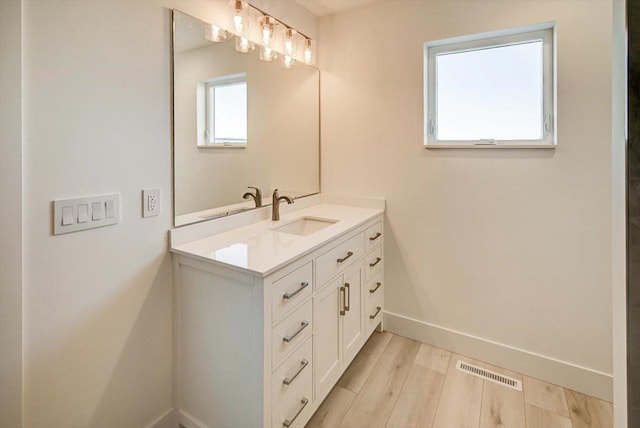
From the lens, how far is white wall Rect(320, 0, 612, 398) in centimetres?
176

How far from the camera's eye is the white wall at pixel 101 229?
3.57ft

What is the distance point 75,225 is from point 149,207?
0.28m

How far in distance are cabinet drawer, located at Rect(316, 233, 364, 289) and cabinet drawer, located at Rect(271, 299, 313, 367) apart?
15cm

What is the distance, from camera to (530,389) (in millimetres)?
1887

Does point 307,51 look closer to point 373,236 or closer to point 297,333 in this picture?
point 373,236

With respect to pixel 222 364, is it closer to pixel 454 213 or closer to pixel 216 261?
pixel 216 261

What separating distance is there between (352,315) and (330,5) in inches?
82.5

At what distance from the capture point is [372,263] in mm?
2236

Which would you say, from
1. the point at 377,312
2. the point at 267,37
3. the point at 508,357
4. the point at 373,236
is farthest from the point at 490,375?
the point at 267,37

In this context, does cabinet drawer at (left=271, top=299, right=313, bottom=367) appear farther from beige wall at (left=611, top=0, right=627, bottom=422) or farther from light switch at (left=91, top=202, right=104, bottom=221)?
beige wall at (left=611, top=0, right=627, bottom=422)

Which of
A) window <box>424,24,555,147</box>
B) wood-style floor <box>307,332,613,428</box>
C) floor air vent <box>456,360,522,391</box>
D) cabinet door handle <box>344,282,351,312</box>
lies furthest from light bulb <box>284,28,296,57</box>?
floor air vent <box>456,360,522,391</box>

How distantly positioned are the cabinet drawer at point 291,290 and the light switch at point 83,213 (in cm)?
72

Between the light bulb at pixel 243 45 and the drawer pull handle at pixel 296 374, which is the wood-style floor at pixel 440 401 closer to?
the drawer pull handle at pixel 296 374

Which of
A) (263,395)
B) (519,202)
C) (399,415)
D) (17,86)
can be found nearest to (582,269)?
(519,202)
